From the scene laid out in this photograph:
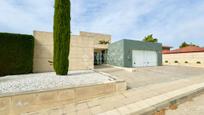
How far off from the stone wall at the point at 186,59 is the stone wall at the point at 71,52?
16.9m

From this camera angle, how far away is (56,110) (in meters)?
4.05

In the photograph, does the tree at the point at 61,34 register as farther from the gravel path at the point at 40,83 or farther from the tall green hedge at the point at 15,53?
the tall green hedge at the point at 15,53

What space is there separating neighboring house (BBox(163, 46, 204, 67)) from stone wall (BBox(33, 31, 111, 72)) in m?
16.9

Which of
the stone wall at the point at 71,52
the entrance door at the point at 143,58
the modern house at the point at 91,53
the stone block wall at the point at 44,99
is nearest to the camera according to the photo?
the stone block wall at the point at 44,99

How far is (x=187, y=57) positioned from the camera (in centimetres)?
2005

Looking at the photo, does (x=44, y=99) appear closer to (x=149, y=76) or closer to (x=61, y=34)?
(x=61, y=34)

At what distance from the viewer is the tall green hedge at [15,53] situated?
913 cm

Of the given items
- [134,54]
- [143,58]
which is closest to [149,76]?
[134,54]

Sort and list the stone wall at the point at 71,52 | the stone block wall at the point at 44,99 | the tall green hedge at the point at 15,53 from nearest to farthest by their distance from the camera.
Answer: the stone block wall at the point at 44,99 < the tall green hedge at the point at 15,53 < the stone wall at the point at 71,52

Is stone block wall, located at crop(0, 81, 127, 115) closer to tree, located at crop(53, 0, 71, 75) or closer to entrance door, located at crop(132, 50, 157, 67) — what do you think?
tree, located at crop(53, 0, 71, 75)

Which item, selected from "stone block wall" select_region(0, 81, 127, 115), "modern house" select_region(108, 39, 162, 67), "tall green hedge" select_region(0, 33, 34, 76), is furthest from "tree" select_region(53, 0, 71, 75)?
"modern house" select_region(108, 39, 162, 67)

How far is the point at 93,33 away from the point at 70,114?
2099cm

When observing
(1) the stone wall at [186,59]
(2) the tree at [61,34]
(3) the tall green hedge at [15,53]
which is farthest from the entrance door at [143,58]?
Result: (3) the tall green hedge at [15,53]

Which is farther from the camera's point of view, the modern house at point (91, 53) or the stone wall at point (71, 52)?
the modern house at point (91, 53)
